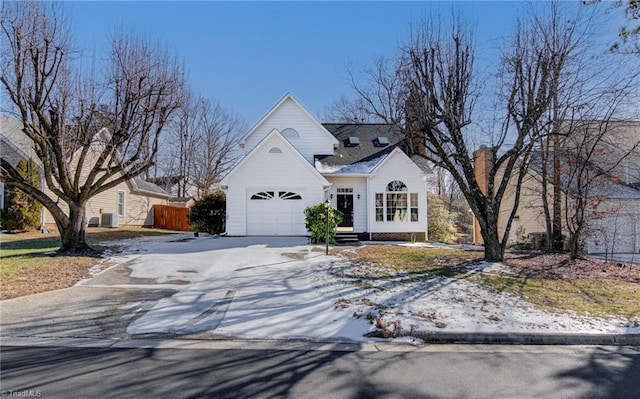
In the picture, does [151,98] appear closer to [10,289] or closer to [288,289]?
[10,289]

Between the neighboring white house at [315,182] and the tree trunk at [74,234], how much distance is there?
676 cm

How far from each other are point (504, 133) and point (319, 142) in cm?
1141

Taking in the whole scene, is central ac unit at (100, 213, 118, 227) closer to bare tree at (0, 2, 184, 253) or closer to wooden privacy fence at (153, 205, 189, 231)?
wooden privacy fence at (153, 205, 189, 231)

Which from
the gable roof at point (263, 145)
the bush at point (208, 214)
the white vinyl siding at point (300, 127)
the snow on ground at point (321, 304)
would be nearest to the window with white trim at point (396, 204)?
the gable roof at point (263, 145)

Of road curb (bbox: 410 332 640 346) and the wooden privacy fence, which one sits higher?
the wooden privacy fence

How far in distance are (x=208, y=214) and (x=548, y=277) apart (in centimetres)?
1739

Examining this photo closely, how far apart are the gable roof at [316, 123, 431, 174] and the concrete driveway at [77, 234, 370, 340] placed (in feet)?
24.9

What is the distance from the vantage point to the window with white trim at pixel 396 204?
20156 millimetres

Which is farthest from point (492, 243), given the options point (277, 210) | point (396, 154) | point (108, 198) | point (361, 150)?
point (108, 198)

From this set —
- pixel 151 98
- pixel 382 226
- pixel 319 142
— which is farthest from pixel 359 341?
pixel 319 142

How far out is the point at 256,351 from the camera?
538cm

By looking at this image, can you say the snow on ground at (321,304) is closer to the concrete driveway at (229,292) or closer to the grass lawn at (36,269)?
the concrete driveway at (229,292)

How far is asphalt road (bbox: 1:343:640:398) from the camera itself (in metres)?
4.14

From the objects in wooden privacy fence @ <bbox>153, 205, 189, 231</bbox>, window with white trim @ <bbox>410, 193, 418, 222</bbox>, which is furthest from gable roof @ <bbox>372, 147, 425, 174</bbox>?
wooden privacy fence @ <bbox>153, 205, 189, 231</bbox>
